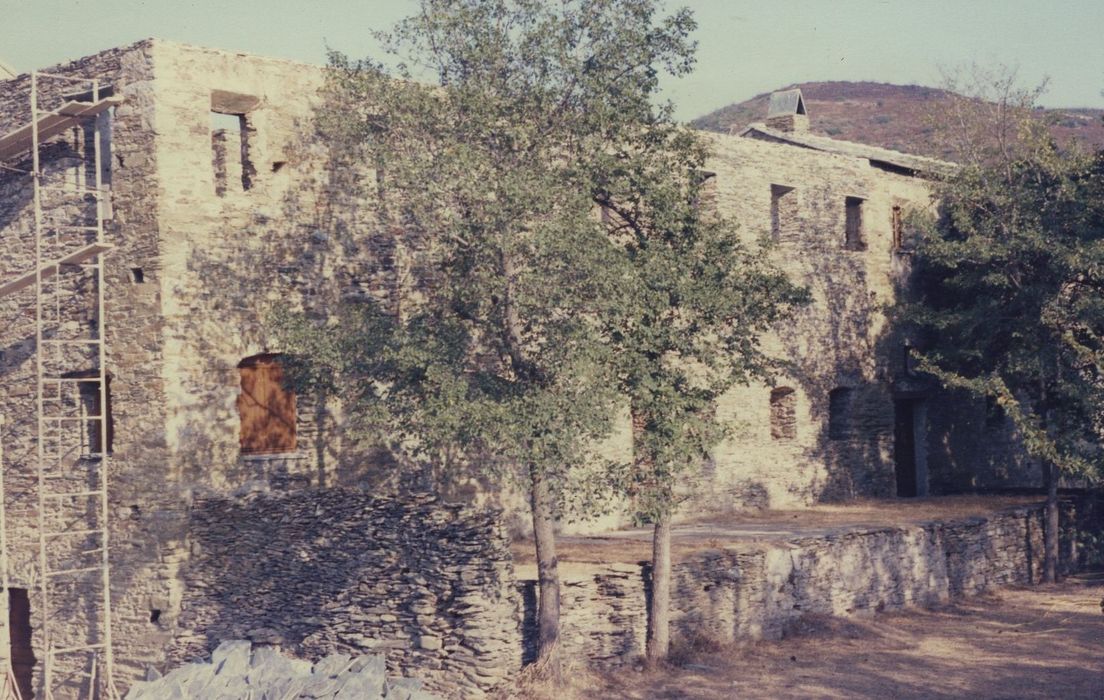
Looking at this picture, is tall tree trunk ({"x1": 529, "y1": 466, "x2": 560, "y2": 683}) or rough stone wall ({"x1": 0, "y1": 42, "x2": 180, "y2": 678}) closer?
tall tree trunk ({"x1": 529, "y1": 466, "x2": 560, "y2": 683})

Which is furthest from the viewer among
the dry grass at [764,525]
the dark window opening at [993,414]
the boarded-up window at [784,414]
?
the dark window opening at [993,414]

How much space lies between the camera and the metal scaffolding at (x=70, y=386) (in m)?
15.6

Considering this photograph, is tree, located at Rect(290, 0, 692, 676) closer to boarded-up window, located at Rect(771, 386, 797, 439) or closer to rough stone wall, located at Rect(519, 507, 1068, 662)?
rough stone wall, located at Rect(519, 507, 1068, 662)

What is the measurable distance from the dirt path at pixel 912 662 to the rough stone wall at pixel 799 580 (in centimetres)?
35

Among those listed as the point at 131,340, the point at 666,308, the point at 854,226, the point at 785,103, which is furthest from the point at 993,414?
the point at 131,340

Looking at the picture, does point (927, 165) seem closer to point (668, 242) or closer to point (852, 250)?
point (852, 250)

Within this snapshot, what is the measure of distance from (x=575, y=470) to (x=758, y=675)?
3736mm

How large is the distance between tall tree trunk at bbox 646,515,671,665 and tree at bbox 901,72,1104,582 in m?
6.68

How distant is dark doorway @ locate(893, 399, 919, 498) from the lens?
25.3m

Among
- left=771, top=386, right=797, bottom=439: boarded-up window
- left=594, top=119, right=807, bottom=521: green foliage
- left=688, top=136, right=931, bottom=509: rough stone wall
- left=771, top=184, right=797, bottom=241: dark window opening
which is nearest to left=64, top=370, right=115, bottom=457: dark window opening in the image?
left=594, top=119, right=807, bottom=521: green foliage

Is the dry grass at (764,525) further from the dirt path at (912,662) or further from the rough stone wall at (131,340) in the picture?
the rough stone wall at (131,340)

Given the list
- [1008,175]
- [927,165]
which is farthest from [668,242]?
[927,165]

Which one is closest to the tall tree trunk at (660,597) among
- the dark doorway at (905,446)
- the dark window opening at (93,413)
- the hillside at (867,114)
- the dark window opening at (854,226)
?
the dark window opening at (93,413)

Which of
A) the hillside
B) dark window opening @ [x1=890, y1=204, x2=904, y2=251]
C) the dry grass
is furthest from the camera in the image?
the hillside
